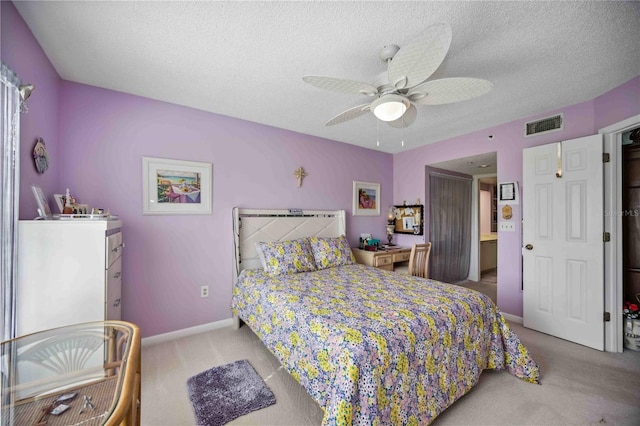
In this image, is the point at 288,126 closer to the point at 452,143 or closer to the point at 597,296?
the point at 452,143

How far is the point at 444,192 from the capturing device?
15.3 feet

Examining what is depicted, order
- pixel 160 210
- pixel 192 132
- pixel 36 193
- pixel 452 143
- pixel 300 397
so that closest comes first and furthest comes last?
pixel 36 193
pixel 300 397
pixel 160 210
pixel 192 132
pixel 452 143

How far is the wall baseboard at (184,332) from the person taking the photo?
103 inches

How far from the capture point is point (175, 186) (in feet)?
9.06

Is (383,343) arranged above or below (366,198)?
below

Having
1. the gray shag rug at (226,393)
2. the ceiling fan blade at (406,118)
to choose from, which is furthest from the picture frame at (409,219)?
the gray shag rug at (226,393)

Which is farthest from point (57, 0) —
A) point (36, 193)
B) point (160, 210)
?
point (160, 210)

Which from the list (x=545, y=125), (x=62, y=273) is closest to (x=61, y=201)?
(x=62, y=273)

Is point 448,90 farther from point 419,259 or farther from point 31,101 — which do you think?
point 31,101

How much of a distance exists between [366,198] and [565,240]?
255cm

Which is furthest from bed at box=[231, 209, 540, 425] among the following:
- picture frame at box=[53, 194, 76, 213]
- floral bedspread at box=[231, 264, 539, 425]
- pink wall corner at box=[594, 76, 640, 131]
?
pink wall corner at box=[594, 76, 640, 131]

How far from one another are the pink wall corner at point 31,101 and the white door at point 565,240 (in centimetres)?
446

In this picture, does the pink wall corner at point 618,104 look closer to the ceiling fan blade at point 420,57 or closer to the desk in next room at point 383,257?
the ceiling fan blade at point 420,57

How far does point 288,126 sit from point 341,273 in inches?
80.0
